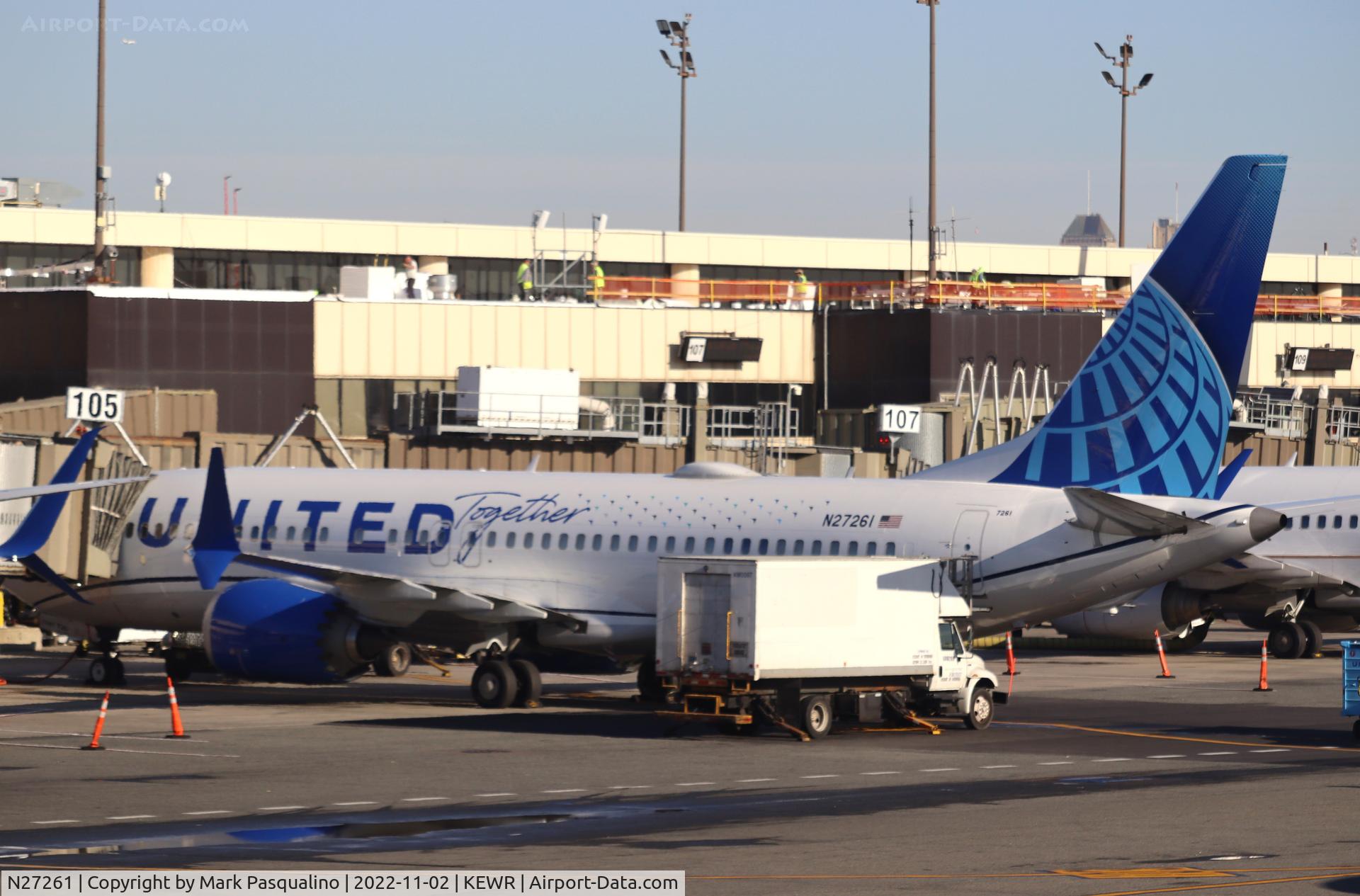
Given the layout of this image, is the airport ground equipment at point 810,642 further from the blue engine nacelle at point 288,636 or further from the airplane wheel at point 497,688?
the blue engine nacelle at point 288,636

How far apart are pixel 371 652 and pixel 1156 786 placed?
49.8ft

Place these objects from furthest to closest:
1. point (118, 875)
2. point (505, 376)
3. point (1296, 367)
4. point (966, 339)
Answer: point (1296, 367) < point (966, 339) < point (505, 376) < point (118, 875)

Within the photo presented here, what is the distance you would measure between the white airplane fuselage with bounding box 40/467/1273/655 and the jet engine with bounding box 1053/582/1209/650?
10.8 metres

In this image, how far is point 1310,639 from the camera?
4747 cm

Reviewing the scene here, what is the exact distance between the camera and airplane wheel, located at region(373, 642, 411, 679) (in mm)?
35469

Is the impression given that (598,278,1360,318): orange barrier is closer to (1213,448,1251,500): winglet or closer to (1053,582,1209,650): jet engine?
(1053,582,1209,650): jet engine

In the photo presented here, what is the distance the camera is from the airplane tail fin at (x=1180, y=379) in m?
33.7

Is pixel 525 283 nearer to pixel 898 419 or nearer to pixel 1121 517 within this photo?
pixel 898 419

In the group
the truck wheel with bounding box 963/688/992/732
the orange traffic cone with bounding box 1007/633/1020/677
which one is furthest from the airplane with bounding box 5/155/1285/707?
the orange traffic cone with bounding box 1007/633/1020/677

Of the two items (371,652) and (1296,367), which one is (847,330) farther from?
(371,652)

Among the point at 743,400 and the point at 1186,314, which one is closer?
the point at 1186,314

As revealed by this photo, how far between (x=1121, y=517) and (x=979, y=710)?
360cm

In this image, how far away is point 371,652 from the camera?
3469 centimetres

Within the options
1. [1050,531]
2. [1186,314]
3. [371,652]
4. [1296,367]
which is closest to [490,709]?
[371,652]
